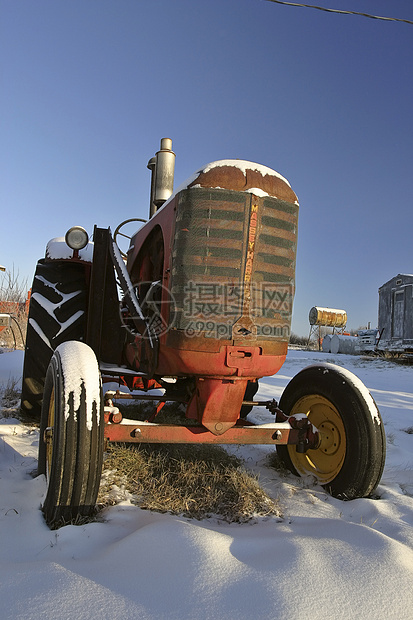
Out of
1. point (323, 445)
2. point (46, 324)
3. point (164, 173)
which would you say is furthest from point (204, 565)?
point (164, 173)

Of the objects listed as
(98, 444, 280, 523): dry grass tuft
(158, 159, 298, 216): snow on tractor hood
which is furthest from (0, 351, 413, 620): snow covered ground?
(158, 159, 298, 216): snow on tractor hood

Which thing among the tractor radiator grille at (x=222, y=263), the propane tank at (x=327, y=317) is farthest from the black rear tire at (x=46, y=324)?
the propane tank at (x=327, y=317)

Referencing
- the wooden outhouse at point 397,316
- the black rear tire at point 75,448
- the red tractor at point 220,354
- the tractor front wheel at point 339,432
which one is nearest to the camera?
the black rear tire at point 75,448

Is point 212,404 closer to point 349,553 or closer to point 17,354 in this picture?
point 349,553

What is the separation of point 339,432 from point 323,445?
157 millimetres

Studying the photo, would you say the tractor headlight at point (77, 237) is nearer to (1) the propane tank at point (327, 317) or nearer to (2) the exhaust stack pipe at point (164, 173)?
(2) the exhaust stack pipe at point (164, 173)

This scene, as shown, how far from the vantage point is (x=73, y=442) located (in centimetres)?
177

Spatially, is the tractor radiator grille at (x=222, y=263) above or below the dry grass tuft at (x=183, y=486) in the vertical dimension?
above

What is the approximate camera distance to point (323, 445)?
8.55 feet

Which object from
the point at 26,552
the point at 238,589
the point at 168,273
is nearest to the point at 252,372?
the point at 168,273

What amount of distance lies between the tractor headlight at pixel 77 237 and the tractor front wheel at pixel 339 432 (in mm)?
1910

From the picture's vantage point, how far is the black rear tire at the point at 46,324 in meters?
3.29

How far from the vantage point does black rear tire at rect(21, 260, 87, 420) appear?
3291mm

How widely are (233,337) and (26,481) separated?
1328 millimetres
